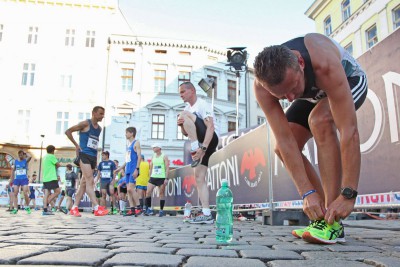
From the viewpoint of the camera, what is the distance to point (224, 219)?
266 cm

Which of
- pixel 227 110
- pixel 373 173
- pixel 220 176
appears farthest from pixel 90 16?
pixel 373 173

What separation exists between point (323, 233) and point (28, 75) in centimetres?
3008

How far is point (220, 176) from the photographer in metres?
6.94

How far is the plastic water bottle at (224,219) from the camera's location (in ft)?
8.30

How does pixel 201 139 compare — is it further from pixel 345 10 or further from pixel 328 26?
pixel 328 26

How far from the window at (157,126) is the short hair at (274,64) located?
85.1 ft

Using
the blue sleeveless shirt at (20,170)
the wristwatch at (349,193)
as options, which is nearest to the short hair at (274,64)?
the wristwatch at (349,193)

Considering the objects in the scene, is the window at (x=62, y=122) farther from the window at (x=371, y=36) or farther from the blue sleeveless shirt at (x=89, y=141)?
the window at (x=371, y=36)

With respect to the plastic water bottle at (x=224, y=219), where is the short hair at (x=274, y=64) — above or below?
above

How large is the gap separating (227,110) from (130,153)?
22344 millimetres

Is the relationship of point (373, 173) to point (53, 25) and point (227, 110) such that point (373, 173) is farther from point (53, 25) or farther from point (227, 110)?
point (53, 25)

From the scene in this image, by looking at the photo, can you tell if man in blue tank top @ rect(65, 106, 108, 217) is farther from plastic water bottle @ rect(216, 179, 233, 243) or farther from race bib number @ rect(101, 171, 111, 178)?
plastic water bottle @ rect(216, 179, 233, 243)

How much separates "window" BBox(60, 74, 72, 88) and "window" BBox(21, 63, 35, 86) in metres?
2.22

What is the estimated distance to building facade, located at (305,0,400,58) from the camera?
1928 cm
